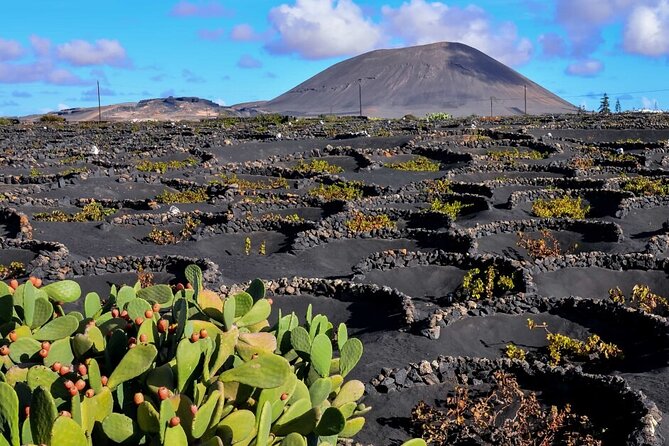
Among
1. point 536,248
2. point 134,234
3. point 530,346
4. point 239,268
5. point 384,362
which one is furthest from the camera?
point 134,234

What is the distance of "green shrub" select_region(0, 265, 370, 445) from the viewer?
3.79 metres

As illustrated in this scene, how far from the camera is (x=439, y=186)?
29.5 m

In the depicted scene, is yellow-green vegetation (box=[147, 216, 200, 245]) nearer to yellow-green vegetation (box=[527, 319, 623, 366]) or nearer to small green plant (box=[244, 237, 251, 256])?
small green plant (box=[244, 237, 251, 256])

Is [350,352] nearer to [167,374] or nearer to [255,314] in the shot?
[255,314]

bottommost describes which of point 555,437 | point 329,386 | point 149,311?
point 555,437

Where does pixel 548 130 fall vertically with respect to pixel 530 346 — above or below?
above

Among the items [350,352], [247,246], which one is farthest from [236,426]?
[247,246]

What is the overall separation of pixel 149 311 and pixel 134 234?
1752cm

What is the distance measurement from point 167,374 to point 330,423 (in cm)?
101

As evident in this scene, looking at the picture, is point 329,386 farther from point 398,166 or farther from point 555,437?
point 398,166

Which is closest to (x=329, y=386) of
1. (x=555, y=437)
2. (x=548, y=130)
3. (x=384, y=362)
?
(x=555, y=437)

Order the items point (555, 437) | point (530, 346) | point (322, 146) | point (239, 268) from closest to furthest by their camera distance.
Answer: point (555, 437), point (530, 346), point (239, 268), point (322, 146)

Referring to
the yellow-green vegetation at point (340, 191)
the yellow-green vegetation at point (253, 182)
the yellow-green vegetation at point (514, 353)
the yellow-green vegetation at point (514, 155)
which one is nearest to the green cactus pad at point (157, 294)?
the yellow-green vegetation at point (514, 353)

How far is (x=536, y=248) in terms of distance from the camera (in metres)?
18.9
